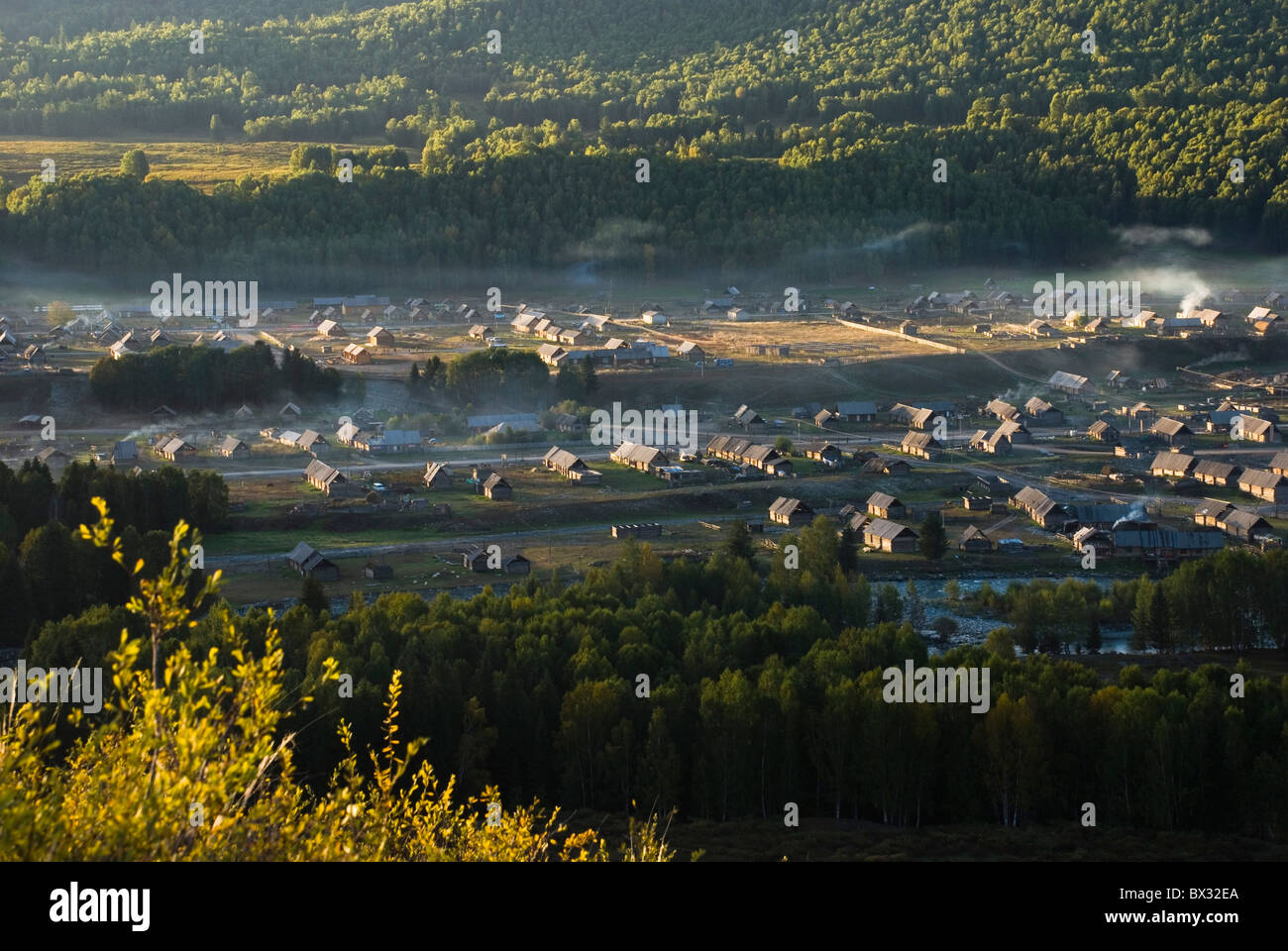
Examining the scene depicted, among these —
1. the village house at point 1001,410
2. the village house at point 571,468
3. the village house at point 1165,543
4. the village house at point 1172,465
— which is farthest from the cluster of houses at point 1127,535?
the village house at point 1001,410

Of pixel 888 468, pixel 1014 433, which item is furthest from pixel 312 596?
pixel 1014 433

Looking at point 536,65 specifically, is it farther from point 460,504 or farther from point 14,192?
point 460,504

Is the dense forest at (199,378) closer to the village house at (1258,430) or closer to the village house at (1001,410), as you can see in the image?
the village house at (1001,410)

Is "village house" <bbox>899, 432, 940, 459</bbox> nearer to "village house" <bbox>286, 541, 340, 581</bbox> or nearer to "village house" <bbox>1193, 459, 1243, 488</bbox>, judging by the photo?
"village house" <bbox>1193, 459, 1243, 488</bbox>

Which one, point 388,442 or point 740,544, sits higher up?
point 388,442

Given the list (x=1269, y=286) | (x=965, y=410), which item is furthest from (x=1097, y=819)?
(x=1269, y=286)

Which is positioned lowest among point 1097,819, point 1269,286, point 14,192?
point 1097,819

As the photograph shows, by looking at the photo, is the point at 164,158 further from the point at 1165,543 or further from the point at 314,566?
the point at 1165,543
